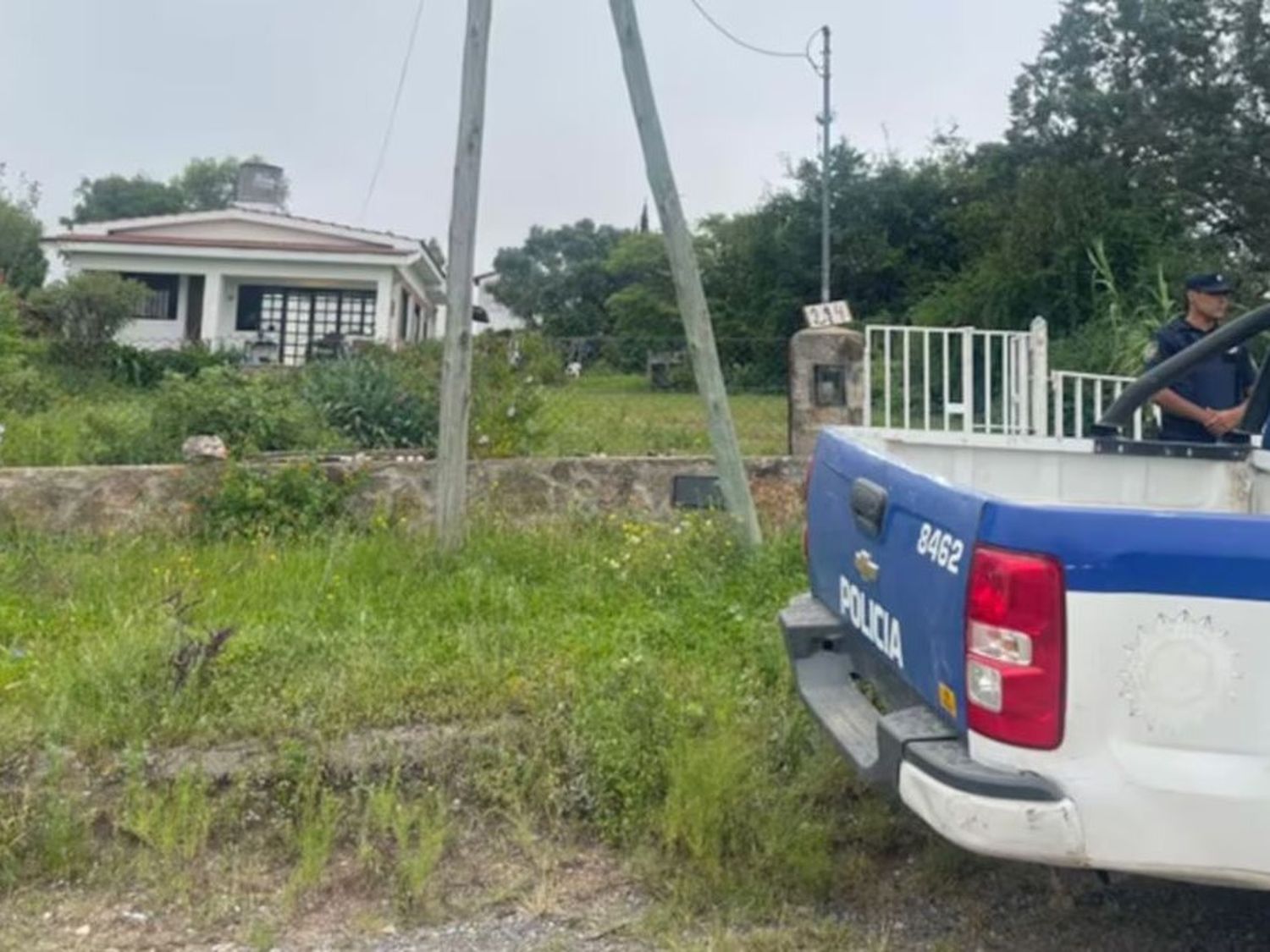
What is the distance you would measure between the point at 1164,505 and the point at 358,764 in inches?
107

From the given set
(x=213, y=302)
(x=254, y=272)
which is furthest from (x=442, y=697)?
(x=213, y=302)

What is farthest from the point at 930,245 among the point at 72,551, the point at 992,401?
the point at 72,551

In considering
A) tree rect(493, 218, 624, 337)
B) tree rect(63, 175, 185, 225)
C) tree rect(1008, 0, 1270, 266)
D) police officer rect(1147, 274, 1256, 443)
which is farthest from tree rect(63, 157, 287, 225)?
police officer rect(1147, 274, 1256, 443)

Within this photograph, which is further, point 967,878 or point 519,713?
A: point 519,713

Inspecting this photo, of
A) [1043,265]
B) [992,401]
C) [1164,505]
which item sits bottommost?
[1164,505]

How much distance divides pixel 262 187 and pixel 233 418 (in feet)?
79.0

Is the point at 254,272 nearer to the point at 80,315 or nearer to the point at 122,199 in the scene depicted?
the point at 80,315

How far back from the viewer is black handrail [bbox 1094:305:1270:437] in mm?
3121

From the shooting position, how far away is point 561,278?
1805 inches

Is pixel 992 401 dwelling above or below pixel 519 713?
above

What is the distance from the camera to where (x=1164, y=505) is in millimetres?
3363

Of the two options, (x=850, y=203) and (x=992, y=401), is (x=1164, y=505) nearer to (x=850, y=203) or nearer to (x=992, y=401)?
(x=992, y=401)

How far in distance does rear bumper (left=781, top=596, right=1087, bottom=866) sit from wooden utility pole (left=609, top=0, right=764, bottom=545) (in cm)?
304

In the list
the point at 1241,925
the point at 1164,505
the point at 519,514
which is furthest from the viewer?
the point at 519,514
